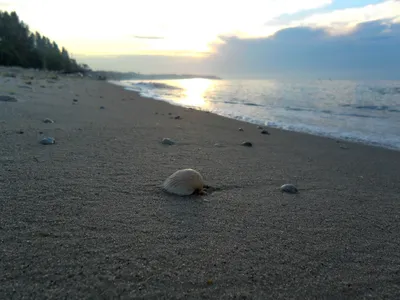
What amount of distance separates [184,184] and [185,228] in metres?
0.69

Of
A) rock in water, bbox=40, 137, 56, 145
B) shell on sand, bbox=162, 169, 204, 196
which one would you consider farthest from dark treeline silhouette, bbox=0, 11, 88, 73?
shell on sand, bbox=162, 169, 204, 196

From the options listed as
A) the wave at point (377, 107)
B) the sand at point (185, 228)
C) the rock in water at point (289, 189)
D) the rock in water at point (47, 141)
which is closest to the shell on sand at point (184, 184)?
the sand at point (185, 228)

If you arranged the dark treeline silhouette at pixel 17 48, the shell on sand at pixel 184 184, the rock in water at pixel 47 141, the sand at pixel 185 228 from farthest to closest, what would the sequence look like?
the dark treeline silhouette at pixel 17 48
the rock in water at pixel 47 141
the shell on sand at pixel 184 184
the sand at pixel 185 228

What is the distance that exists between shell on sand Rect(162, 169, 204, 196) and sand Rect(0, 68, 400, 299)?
105 millimetres

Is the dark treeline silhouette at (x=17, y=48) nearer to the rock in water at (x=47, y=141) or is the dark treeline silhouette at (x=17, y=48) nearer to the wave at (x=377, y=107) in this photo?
the wave at (x=377, y=107)

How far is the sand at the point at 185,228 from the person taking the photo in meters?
1.73

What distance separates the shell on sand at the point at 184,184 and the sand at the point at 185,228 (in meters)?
0.11

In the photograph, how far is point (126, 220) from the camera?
238cm

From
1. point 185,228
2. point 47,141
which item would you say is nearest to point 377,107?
point 47,141

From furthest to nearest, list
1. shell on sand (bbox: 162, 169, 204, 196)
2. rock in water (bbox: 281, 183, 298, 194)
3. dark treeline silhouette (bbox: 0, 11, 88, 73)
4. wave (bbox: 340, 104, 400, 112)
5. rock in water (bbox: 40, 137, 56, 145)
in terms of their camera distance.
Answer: dark treeline silhouette (bbox: 0, 11, 88, 73)
wave (bbox: 340, 104, 400, 112)
rock in water (bbox: 40, 137, 56, 145)
rock in water (bbox: 281, 183, 298, 194)
shell on sand (bbox: 162, 169, 204, 196)

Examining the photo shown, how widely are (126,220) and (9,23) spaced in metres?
55.2

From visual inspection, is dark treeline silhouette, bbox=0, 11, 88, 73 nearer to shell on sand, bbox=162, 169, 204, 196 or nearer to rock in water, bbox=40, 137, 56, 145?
rock in water, bbox=40, 137, 56, 145

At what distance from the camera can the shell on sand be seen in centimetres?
295

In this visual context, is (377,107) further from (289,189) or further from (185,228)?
(185,228)
